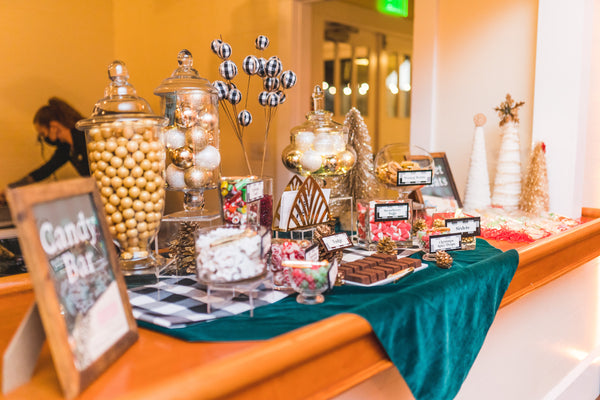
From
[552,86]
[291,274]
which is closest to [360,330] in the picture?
[291,274]

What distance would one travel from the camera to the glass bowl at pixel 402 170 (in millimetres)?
1688

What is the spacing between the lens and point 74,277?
0.77 meters

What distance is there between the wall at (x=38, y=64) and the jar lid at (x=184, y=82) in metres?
2.80

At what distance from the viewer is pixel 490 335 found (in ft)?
5.53

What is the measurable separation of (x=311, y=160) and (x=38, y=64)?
3.07 metres

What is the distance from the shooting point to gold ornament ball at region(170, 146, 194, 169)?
131cm

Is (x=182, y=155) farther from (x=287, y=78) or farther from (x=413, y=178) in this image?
(x=287, y=78)

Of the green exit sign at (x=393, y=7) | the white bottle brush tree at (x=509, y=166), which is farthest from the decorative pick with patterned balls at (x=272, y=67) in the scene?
the green exit sign at (x=393, y=7)

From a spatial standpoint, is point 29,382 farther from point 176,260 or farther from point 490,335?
point 490,335

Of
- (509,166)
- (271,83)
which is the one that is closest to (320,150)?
(271,83)

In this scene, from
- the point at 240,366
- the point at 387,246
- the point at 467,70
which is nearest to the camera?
the point at 240,366

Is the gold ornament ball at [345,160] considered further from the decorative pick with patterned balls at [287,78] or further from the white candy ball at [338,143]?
the decorative pick with patterned balls at [287,78]

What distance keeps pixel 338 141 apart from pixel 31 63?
3043 mm

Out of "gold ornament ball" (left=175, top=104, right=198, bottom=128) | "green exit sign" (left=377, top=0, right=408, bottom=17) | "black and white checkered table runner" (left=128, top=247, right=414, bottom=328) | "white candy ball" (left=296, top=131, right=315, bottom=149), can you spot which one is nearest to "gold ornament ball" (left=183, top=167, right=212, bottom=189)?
"gold ornament ball" (left=175, top=104, right=198, bottom=128)
